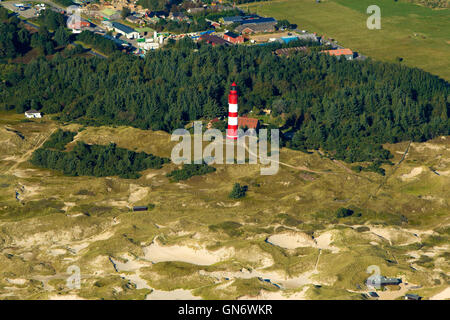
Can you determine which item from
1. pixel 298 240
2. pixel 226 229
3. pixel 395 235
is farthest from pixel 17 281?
pixel 395 235

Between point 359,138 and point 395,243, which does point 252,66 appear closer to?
point 359,138

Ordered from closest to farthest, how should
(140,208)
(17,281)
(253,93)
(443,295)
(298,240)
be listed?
1. (443,295)
2. (17,281)
3. (298,240)
4. (140,208)
5. (253,93)

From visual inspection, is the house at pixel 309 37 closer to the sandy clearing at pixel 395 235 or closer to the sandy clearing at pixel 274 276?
the sandy clearing at pixel 395 235

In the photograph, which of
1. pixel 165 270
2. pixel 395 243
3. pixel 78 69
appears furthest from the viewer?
pixel 78 69

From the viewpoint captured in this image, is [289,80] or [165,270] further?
[289,80]

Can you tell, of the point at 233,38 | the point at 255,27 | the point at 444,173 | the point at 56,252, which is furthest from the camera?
the point at 255,27

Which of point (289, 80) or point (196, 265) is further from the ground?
point (289, 80)

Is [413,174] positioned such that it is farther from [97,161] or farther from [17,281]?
[17,281]

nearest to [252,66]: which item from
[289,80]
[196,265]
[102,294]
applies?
[289,80]
